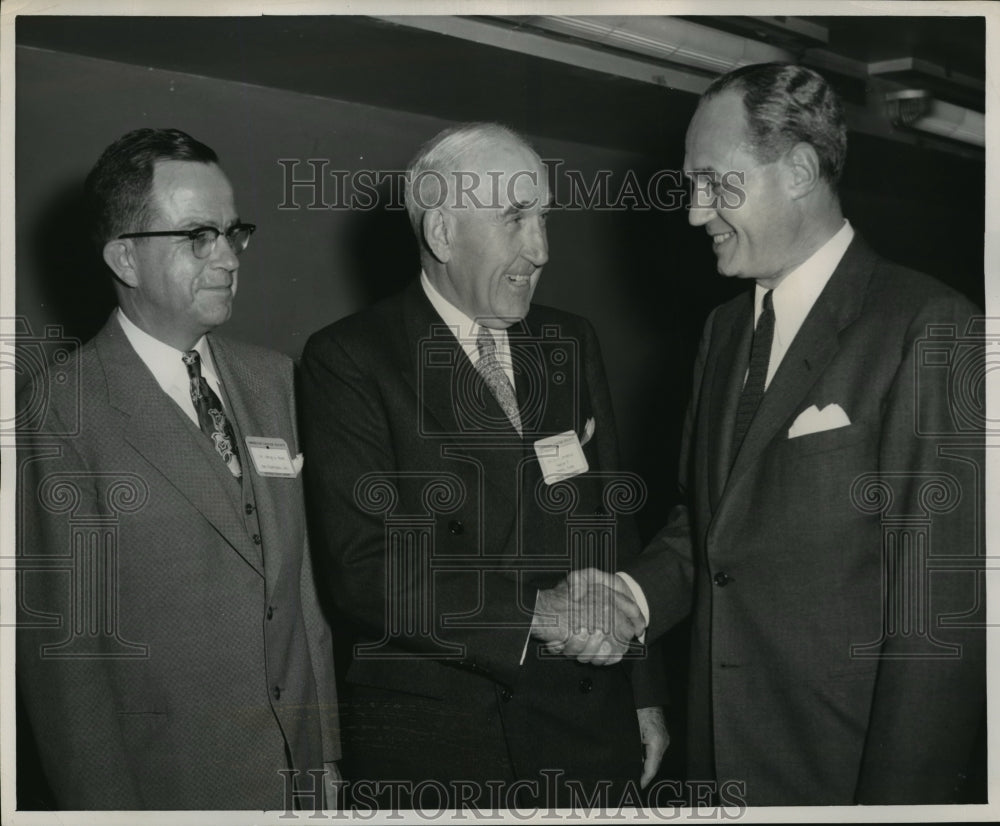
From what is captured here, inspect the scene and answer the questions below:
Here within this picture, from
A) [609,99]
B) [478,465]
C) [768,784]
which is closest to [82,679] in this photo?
[478,465]

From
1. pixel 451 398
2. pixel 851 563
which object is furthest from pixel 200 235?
pixel 851 563

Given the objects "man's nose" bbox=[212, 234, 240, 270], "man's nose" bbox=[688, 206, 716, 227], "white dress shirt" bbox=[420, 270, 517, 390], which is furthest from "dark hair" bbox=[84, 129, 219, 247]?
"man's nose" bbox=[688, 206, 716, 227]

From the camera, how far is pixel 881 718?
86.4 inches

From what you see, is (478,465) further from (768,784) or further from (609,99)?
(609,99)

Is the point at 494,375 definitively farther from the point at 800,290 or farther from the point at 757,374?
the point at 800,290

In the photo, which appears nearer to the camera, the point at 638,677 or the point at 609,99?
the point at 638,677

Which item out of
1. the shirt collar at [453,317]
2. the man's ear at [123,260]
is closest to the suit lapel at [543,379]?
the shirt collar at [453,317]

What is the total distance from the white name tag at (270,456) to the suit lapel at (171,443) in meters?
0.09

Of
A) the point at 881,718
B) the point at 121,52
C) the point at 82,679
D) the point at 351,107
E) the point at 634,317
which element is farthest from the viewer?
the point at 634,317

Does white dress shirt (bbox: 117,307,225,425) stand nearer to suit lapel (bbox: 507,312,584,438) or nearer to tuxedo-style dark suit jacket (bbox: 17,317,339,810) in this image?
tuxedo-style dark suit jacket (bbox: 17,317,339,810)

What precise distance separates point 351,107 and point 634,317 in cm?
146

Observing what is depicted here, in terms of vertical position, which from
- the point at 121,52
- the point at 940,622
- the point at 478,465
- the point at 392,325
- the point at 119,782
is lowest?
the point at 119,782

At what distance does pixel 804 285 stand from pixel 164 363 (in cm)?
144

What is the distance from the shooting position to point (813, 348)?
230 cm
